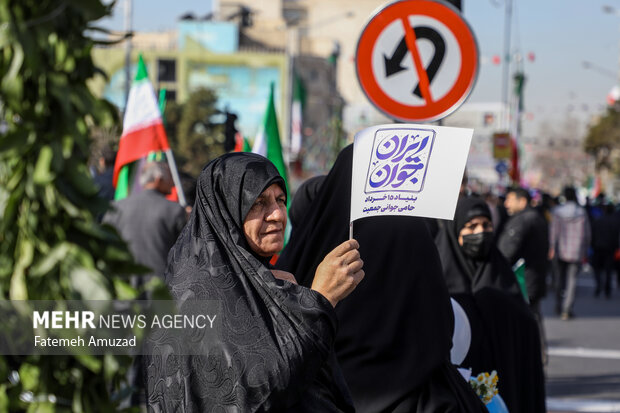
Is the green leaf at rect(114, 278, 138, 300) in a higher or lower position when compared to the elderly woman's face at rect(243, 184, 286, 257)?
higher

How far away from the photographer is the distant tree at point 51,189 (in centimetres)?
162

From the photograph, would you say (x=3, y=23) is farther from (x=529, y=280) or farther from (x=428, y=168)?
(x=529, y=280)

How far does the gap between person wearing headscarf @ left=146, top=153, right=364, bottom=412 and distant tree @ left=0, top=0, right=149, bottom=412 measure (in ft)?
3.63

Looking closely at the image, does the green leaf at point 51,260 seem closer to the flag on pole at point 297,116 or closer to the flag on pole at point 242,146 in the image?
the flag on pole at point 242,146

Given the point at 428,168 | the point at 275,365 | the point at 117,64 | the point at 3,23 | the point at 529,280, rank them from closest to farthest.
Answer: the point at 3,23 < the point at 275,365 < the point at 428,168 < the point at 529,280 < the point at 117,64

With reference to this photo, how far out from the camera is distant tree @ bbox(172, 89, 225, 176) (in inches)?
2372

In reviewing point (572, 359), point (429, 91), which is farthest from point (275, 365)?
point (572, 359)

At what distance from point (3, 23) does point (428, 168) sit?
1.85 meters

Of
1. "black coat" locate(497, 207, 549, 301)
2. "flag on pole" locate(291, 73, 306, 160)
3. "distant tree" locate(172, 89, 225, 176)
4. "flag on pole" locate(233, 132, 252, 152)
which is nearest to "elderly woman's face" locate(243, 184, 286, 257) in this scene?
"flag on pole" locate(233, 132, 252, 152)

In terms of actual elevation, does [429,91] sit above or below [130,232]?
above

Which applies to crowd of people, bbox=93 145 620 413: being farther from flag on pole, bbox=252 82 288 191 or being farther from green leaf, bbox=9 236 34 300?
flag on pole, bbox=252 82 288 191

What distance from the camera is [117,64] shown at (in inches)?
3794

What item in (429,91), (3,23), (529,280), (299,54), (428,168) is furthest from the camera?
(299,54)

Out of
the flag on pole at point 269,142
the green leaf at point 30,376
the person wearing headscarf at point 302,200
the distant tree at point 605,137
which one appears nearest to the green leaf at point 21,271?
the green leaf at point 30,376
